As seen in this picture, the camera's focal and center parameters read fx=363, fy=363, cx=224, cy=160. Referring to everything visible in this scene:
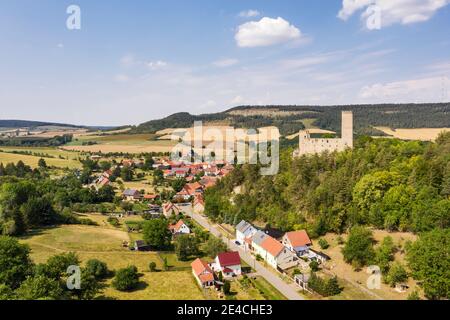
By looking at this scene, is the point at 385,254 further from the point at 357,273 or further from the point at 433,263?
the point at 433,263

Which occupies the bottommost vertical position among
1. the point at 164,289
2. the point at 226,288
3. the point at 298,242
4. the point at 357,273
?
the point at 164,289

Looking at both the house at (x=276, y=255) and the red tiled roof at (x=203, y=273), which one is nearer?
the red tiled roof at (x=203, y=273)

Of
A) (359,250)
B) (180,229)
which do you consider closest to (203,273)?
(359,250)

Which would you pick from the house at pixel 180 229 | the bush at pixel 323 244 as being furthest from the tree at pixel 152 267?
the bush at pixel 323 244

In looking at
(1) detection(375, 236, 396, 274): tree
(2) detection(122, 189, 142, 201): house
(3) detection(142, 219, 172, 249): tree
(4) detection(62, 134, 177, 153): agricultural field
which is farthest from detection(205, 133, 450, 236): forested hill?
(4) detection(62, 134, 177, 153): agricultural field

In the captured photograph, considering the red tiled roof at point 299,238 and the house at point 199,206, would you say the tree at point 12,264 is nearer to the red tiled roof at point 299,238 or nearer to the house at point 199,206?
the red tiled roof at point 299,238
